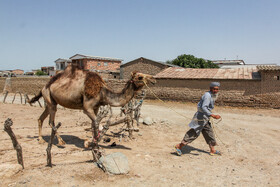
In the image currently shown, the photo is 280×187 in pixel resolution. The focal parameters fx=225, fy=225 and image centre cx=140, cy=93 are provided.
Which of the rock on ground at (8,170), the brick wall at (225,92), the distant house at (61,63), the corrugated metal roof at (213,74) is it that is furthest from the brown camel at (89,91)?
the distant house at (61,63)

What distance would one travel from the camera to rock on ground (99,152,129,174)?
443 centimetres

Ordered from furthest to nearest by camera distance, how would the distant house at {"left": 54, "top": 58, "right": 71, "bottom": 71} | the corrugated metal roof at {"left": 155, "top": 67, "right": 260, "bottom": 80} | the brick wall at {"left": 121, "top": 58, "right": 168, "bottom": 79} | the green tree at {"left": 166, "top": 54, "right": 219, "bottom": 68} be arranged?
1. the distant house at {"left": 54, "top": 58, "right": 71, "bottom": 71}
2. the green tree at {"left": 166, "top": 54, "right": 219, "bottom": 68}
3. the brick wall at {"left": 121, "top": 58, "right": 168, "bottom": 79}
4. the corrugated metal roof at {"left": 155, "top": 67, "right": 260, "bottom": 80}

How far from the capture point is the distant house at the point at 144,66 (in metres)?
22.6

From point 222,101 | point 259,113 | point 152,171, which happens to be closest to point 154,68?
point 222,101

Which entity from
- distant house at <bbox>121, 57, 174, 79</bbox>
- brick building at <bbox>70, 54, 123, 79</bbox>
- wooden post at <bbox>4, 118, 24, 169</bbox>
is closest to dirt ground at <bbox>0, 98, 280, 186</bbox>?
wooden post at <bbox>4, 118, 24, 169</bbox>

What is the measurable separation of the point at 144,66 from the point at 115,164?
65.0 ft

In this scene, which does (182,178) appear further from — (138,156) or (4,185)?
(4,185)

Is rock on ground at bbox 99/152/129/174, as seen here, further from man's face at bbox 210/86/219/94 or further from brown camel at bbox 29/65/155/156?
man's face at bbox 210/86/219/94

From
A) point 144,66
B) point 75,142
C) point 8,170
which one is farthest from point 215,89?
point 144,66

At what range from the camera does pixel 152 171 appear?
4.76 metres

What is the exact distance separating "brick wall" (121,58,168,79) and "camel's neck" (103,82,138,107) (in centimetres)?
1713

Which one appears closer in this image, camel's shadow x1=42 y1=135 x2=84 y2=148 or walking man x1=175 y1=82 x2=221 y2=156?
walking man x1=175 y1=82 x2=221 y2=156

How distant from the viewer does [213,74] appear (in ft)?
58.6

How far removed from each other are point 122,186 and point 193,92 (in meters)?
14.7
